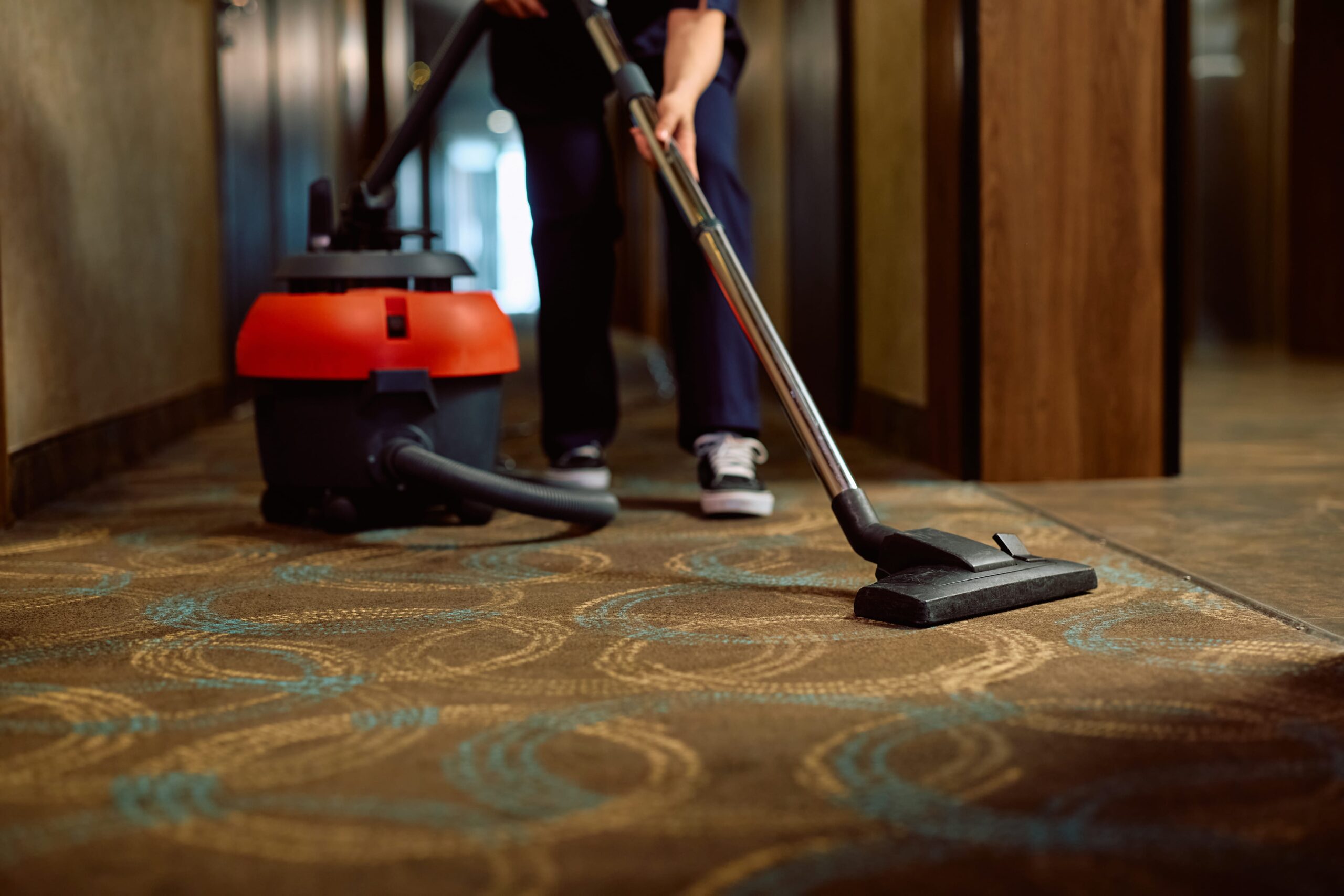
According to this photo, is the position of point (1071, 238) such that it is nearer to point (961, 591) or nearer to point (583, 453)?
point (583, 453)

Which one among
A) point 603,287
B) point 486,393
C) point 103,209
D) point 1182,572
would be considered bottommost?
point 1182,572

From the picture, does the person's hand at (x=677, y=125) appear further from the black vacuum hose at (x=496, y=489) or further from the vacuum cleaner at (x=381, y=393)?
the black vacuum hose at (x=496, y=489)

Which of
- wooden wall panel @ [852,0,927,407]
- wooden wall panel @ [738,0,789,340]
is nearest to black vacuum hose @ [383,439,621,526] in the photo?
wooden wall panel @ [852,0,927,407]

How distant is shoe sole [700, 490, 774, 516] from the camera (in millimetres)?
1548

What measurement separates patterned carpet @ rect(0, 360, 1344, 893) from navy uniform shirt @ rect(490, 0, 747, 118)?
2.39 ft

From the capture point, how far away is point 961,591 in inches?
39.3

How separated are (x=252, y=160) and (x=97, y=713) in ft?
9.20

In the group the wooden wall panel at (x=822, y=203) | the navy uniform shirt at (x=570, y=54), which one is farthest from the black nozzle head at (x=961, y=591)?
the wooden wall panel at (x=822, y=203)

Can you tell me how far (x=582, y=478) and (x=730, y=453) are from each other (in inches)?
9.4

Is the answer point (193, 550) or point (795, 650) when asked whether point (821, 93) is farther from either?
point (795, 650)

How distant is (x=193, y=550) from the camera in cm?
137

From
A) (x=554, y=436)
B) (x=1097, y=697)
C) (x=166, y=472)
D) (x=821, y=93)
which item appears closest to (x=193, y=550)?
(x=554, y=436)

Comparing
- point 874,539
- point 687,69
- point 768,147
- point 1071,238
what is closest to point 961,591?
point 874,539

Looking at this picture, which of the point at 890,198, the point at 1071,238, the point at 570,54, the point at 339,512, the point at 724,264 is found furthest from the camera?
the point at 890,198
